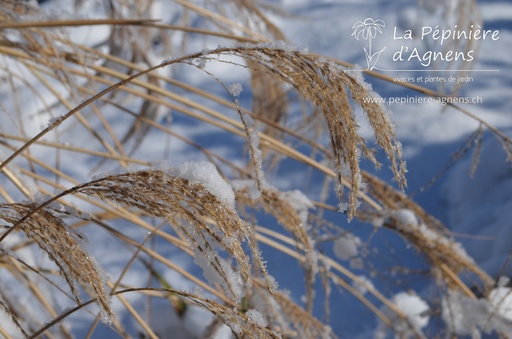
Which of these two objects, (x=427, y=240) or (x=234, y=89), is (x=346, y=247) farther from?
(x=234, y=89)

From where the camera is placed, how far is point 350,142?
0.49m

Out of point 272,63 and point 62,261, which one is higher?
point 272,63

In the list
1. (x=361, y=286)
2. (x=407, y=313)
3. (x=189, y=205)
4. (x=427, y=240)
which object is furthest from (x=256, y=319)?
(x=407, y=313)

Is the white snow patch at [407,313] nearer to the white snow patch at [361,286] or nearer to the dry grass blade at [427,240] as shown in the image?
the white snow patch at [361,286]

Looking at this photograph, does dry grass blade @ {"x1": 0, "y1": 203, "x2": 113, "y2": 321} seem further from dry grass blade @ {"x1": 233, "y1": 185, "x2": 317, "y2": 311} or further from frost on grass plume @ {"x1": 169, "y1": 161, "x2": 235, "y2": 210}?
dry grass blade @ {"x1": 233, "y1": 185, "x2": 317, "y2": 311}

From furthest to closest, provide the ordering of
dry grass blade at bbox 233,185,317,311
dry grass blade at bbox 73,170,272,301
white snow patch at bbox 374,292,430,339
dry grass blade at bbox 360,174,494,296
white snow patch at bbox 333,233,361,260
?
1. white snow patch at bbox 374,292,430,339
2. white snow patch at bbox 333,233,361,260
3. dry grass blade at bbox 360,174,494,296
4. dry grass blade at bbox 233,185,317,311
5. dry grass blade at bbox 73,170,272,301

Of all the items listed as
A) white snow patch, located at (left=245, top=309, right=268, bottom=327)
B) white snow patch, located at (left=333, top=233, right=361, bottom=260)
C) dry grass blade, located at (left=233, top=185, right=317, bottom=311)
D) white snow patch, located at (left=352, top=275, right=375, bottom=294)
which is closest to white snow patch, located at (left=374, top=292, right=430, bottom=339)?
white snow patch, located at (left=352, top=275, right=375, bottom=294)

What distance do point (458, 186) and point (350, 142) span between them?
1703mm

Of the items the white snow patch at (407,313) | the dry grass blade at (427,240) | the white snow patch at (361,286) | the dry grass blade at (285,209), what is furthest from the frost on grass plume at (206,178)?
the white snow patch at (407,313)

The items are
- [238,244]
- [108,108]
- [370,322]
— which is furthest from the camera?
[108,108]

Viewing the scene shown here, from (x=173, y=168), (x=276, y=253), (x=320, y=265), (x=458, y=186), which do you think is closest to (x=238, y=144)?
(x=276, y=253)

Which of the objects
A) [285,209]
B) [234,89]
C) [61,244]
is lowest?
[61,244]

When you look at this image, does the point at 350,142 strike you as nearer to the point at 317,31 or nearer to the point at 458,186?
the point at 458,186

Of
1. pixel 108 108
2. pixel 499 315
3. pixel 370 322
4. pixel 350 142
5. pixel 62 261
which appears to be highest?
pixel 108 108
